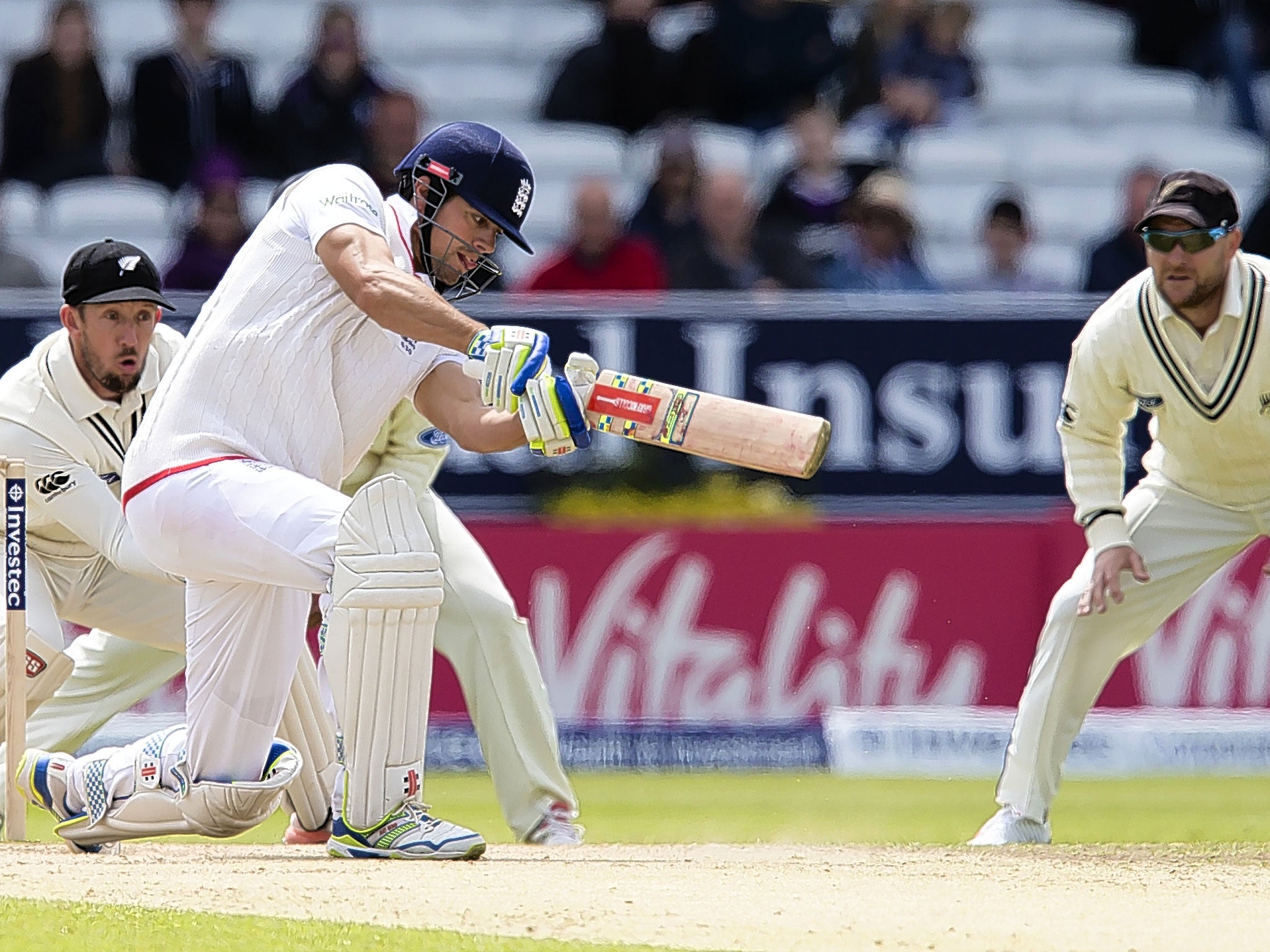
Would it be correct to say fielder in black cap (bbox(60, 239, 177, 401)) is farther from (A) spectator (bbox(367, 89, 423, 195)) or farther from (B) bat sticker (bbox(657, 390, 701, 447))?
(A) spectator (bbox(367, 89, 423, 195))

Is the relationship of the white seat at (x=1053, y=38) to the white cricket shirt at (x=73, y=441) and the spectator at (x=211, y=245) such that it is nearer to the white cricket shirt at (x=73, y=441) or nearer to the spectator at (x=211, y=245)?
the spectator at (x=211, y=245)

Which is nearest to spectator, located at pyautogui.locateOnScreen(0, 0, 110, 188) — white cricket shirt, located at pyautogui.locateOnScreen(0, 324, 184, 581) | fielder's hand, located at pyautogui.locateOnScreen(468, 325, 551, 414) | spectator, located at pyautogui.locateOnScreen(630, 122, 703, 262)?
spectator, located at pyautogui.locateOnScreen(630, 122, 703, 262)

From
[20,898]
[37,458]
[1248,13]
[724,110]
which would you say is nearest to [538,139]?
[724,110]

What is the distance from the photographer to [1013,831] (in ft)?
19.4

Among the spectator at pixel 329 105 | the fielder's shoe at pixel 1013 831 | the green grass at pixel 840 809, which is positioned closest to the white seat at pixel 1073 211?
the spectator at pixel 329 105

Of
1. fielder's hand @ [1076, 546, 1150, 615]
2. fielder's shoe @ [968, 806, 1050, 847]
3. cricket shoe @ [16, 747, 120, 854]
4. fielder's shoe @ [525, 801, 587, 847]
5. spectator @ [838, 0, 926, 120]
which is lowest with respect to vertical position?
fielder's shoe @ [525, 801, 587, 847]

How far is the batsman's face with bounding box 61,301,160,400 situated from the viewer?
5789 millimetres

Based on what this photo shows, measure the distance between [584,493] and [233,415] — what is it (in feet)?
15.3

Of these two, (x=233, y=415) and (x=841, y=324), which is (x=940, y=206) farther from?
(x=233, y=415)

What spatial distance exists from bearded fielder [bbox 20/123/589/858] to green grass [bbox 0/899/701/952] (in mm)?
802

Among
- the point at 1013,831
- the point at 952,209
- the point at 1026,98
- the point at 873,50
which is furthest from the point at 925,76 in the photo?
the point at 1013,831

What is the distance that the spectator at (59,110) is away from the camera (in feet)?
37.3

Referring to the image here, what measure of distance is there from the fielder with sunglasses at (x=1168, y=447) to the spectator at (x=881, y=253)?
4.41 meters

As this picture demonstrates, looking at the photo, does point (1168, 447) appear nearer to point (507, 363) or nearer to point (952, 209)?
point (507, 363)
